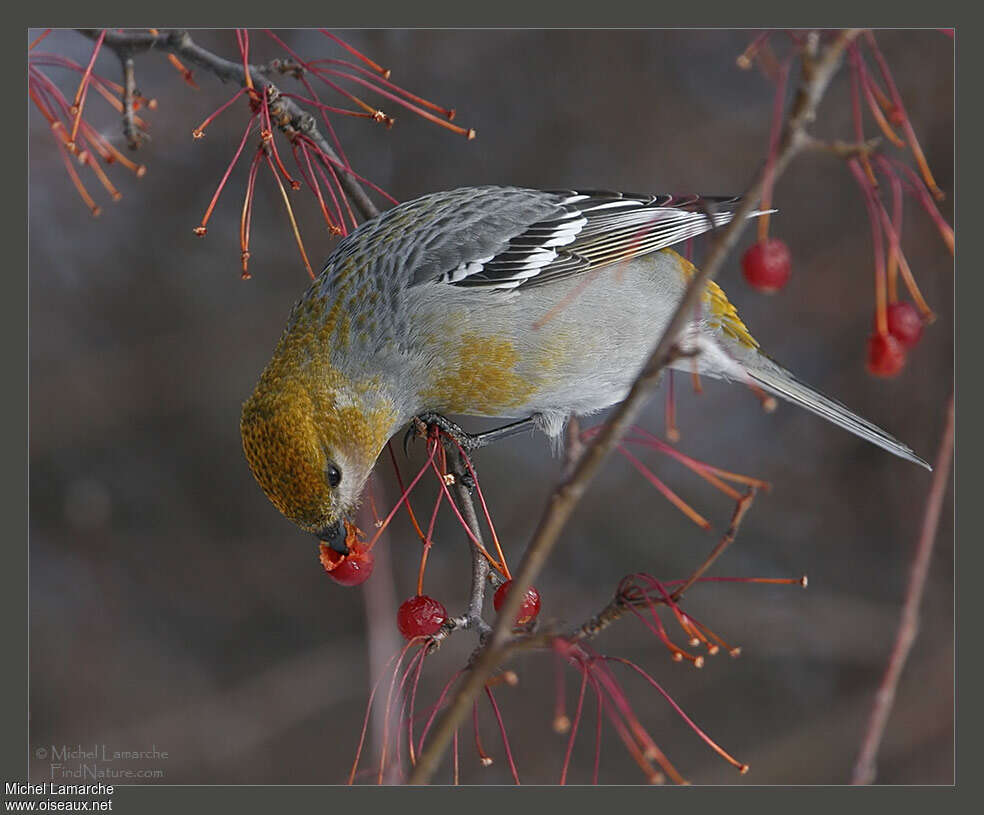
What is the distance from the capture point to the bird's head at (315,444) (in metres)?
2.27

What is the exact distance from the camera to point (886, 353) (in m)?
1.66

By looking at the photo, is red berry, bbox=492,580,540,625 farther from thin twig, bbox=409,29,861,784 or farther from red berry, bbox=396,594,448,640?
thin twig, bbox=409,29,861,784

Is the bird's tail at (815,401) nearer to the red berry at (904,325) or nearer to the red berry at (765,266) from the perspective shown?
the red berry at (904,325)

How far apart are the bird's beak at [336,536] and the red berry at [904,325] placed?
4.13ft

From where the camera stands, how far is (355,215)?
287cm

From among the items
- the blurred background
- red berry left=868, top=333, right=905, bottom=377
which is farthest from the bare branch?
the blurred background

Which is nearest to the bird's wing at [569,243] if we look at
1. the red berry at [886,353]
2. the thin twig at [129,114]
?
the thin twig at [129,114]

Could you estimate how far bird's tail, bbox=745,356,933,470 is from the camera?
107 inches

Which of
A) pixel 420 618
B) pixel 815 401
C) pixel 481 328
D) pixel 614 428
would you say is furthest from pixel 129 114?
pixel 815 401

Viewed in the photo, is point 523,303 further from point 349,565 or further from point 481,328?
point 349,565

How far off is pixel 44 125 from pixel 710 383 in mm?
2392

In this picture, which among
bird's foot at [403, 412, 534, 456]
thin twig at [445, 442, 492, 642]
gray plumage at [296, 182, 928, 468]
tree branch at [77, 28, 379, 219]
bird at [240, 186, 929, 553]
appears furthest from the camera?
bird's foot at [403, 412, 534, 456]

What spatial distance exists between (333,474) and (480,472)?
5.54ft

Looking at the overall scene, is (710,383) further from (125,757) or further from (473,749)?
(125,757)
